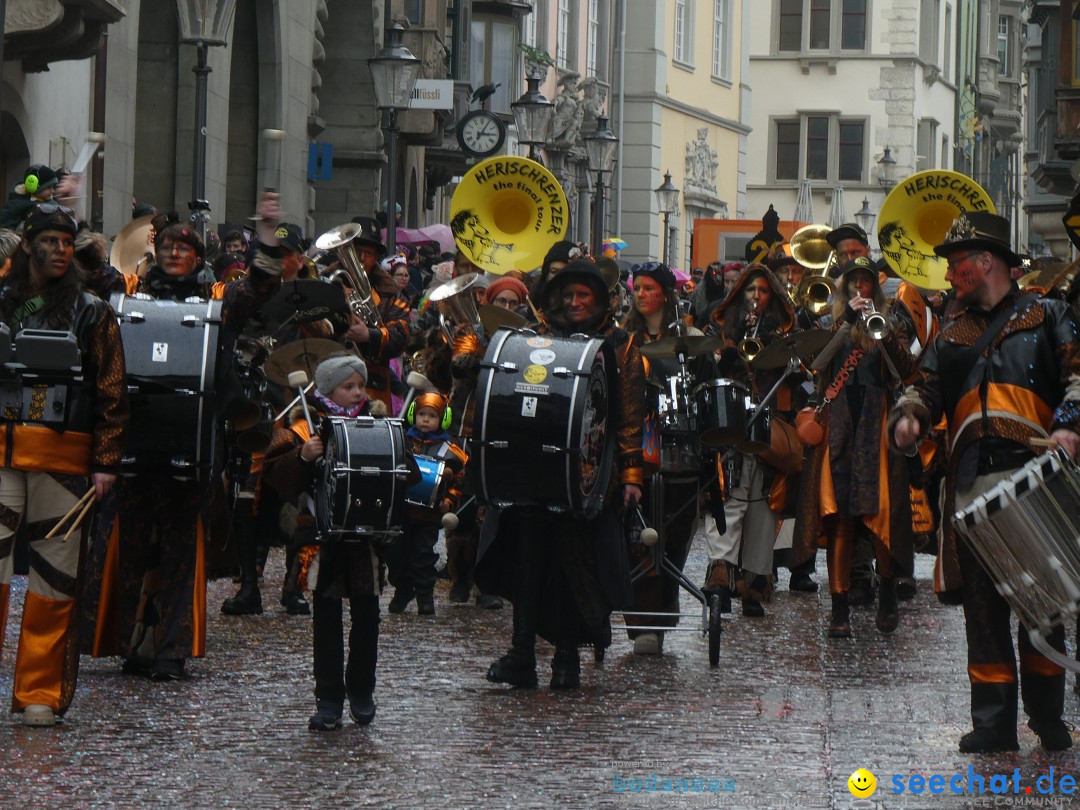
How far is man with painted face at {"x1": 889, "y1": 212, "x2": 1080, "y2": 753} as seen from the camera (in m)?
8.58

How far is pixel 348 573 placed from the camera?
8.84 meters

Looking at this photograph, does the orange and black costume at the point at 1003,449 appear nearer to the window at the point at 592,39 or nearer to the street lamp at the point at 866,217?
the window at the point at 592,39

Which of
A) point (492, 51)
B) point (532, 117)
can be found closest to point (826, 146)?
point (492, 51)

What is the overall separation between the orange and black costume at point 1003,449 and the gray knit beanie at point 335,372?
6.87 ft

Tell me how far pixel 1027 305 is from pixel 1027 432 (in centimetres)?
50

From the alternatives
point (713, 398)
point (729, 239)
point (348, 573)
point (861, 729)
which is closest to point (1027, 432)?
point (861, 729)

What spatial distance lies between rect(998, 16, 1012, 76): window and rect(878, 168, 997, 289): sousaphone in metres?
87.4

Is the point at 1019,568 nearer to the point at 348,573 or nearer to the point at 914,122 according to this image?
the point at 348,573

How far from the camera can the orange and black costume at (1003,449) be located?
8570mm

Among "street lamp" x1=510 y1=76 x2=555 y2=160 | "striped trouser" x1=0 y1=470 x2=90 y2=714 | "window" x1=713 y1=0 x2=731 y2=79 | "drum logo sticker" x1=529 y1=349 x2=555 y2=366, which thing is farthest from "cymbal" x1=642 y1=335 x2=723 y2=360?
"window" x1=713 y1=0 x2=731 y2=79

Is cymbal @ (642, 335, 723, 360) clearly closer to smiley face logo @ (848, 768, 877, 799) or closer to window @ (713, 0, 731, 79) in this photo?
smiley face logo @ (848, 768, 877, 799)

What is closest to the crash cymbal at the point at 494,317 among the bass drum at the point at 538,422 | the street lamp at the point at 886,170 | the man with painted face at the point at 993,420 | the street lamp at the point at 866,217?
the bass drum at the point at 538,422

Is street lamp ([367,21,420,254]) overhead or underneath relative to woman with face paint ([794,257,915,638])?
overhead

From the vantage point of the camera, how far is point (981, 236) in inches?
349
